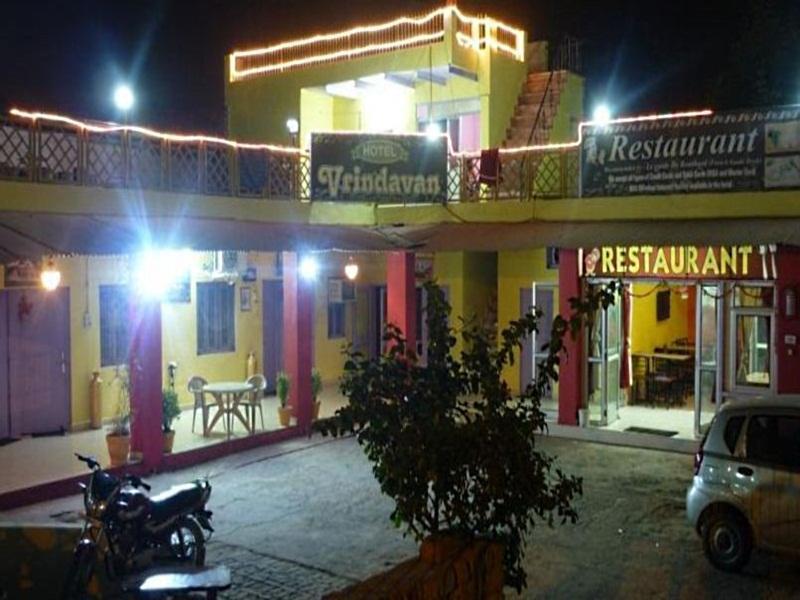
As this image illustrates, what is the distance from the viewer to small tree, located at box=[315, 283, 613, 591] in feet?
16.5

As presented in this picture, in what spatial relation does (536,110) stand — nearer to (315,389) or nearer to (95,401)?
(315,389)

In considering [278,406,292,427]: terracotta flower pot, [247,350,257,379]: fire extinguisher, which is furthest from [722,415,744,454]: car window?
[247,350,257,379]: fire extinguisher

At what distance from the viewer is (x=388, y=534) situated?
1015 centimetres

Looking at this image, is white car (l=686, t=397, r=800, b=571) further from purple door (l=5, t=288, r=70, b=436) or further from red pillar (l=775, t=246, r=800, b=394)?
purple door (l=5, t=288, r=70, b=436)

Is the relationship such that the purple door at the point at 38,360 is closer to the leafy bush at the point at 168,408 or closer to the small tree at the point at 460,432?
the leafy bush at the point at 168,408

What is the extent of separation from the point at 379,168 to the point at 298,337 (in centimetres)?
314

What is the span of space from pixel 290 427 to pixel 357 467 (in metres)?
2.37

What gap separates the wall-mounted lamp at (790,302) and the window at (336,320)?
10282mm

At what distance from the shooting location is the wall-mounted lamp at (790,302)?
1318 centimetres

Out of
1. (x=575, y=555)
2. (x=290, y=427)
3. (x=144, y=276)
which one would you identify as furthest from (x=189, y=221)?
(x=575, y=555)

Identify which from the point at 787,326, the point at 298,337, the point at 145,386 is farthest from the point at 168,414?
the point at 787,326

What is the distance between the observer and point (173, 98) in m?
28.2

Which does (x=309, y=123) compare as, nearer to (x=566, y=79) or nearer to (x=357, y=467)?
(x=566, y=79)

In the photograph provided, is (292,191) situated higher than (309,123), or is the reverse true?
(309,123)
